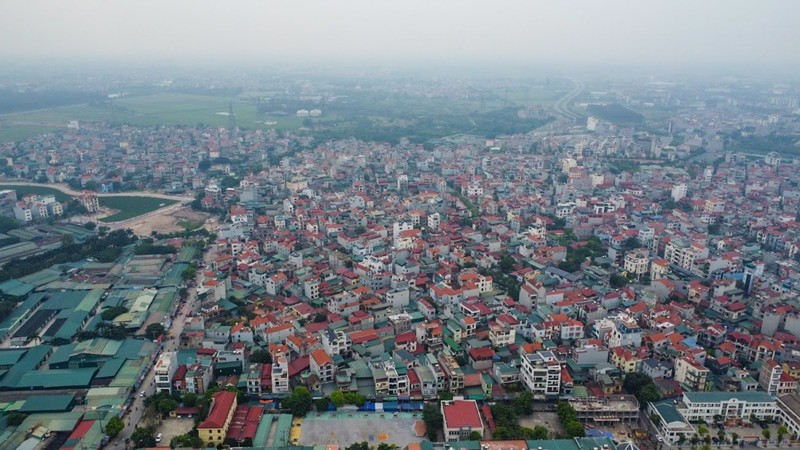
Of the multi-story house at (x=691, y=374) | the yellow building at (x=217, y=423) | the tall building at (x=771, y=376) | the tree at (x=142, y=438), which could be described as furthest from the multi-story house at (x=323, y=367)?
the tall building at (x=771, y=376)

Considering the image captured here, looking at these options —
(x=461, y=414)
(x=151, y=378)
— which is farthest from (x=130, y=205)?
(x=461, y=414)

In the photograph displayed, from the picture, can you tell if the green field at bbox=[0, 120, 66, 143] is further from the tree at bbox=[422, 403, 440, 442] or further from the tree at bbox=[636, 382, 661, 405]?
the tree at bbox=[636, 382, 661, 405]

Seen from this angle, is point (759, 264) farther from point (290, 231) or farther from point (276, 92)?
point (276, 92)

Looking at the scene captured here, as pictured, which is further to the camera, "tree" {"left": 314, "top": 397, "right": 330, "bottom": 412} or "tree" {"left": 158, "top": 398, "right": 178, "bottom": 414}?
"tree" {"left": 314, "top": 397, "right": 330, "bottom": 412}

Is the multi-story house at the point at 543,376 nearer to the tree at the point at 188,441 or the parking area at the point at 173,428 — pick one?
the tree at the point at 188,441

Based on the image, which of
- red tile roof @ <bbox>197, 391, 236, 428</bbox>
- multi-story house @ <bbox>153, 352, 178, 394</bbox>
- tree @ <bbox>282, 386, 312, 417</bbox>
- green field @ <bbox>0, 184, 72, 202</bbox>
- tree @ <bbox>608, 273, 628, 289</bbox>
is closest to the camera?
red tile roof @ <bbox>197, 391, 236, 428</bbox>

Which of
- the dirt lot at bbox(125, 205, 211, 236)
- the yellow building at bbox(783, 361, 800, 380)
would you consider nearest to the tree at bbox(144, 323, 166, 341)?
the dirt lot at bbox(125, 205, 211, 236)

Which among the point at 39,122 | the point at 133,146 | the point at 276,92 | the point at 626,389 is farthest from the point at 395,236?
the point at 276,92
